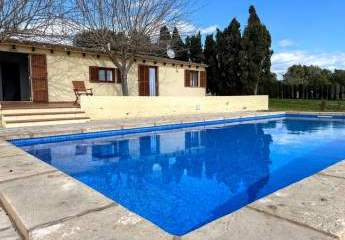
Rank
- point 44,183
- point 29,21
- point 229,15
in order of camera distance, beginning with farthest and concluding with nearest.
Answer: point 229,15 → point 29,21 → point 44,183

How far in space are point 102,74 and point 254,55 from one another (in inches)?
450

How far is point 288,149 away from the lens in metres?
7.21

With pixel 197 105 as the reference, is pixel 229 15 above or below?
above

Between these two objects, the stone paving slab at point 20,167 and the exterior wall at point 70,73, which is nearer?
the stone paving slab at point 20,167

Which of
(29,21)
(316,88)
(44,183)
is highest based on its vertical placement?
(29,21)

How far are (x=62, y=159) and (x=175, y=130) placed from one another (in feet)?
15.9

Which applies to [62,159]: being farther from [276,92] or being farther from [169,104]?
[276,92]

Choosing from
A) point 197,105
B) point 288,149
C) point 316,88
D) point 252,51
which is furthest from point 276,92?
point 288,149

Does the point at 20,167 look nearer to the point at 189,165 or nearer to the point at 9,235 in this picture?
the point at 9,235

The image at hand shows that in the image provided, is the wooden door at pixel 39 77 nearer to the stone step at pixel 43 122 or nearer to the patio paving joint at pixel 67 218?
the stone step at pixel 43 122

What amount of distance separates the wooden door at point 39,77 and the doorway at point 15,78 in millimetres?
2241

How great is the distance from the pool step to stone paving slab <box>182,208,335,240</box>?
8447mm

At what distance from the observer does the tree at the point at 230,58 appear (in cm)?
2077

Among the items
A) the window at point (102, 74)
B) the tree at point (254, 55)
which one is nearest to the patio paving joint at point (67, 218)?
the window at point (102, 74)
